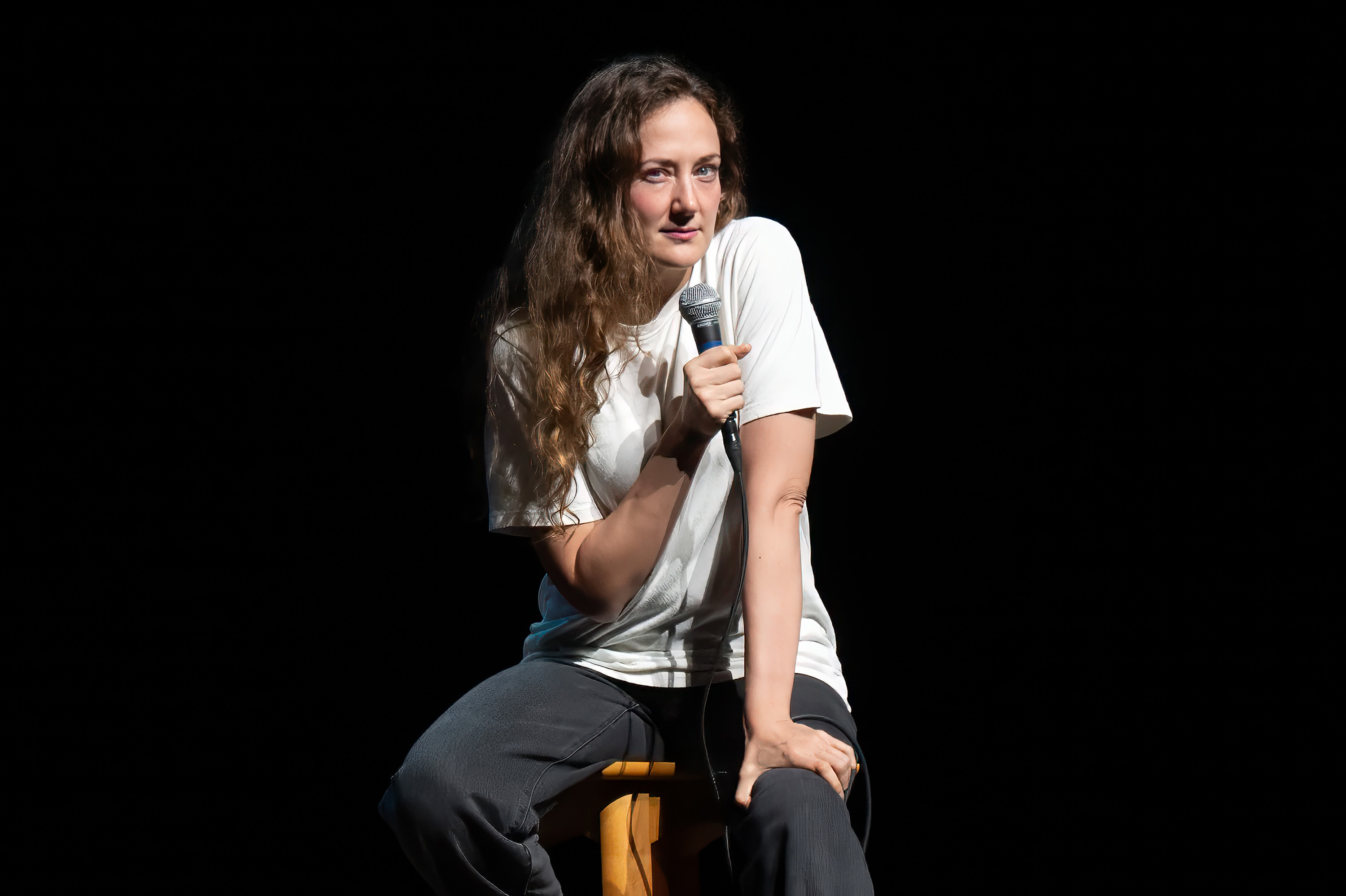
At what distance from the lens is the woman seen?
1.23 metres

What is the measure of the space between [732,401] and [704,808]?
503 mm

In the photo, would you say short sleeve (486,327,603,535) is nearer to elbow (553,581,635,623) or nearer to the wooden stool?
elbow (553,581,635,623)

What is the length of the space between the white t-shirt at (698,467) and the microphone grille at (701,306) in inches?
5.4

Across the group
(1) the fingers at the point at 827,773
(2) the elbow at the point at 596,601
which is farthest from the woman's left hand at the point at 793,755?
(2) the elbow at the point at 596,601

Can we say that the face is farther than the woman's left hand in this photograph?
Yes

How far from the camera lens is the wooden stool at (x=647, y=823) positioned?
1.31m

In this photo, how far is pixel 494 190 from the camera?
2.26 m

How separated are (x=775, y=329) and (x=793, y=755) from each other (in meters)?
0.50

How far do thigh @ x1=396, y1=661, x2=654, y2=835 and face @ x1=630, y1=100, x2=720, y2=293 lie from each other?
548mm

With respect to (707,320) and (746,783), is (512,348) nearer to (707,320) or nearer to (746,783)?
(707,320)

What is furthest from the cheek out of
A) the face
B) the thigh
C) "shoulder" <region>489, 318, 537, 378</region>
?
the thigh

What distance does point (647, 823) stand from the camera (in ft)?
4.35

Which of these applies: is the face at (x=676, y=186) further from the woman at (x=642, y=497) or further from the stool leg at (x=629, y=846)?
the stool leg at (x=629, y=846)

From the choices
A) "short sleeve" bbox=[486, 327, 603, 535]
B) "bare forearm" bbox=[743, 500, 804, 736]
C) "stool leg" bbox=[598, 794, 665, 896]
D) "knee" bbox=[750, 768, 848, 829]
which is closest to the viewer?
"knee" bbox=[750, 768, 848, 829]
